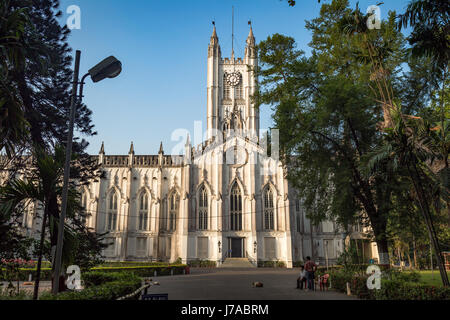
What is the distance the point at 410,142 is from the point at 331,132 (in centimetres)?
614

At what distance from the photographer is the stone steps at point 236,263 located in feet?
119

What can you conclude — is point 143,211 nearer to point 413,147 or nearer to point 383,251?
point 383,251

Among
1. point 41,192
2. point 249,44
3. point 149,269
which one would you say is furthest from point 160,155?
point 41,192

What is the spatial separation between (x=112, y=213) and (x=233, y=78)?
1153 inches

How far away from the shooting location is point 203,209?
3953 cm

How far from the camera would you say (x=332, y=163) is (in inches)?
643

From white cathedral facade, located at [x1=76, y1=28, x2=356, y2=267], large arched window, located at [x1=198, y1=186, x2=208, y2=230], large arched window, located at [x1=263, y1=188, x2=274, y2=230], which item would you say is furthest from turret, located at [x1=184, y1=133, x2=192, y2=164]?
large arched window, located at [x1=263, y1=188, x2=274, y2=230]

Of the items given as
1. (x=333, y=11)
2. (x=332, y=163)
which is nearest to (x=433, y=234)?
(x=332, y=163)

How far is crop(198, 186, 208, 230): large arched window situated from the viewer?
38.9m

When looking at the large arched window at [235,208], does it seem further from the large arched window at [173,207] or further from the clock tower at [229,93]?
the clock tower at [229,93]

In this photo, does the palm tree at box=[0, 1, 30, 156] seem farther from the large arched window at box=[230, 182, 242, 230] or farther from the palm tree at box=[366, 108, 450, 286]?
the large arched window at box=[230, 182, 242, 230]

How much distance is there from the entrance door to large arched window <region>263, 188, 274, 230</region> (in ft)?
12.0

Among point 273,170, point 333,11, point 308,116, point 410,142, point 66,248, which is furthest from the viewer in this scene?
point 273,170
